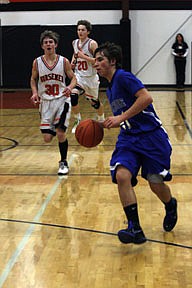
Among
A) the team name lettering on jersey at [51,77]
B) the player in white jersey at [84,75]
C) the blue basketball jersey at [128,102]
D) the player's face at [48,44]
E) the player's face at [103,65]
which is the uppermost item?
the player's face at [103,65]

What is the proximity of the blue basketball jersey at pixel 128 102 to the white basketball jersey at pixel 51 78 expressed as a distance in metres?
2.55

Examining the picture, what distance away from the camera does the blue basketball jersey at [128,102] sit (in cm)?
451

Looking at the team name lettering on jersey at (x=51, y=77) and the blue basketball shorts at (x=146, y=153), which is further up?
the team name lettering on jersey at (x=51, y=77)

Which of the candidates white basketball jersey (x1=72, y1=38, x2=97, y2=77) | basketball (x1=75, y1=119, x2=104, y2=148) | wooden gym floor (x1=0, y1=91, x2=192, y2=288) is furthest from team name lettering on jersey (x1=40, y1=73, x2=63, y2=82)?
white basketball jersey (x1=72, y1=38, x2=97, y2=77)

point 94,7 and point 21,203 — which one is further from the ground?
point 94,7

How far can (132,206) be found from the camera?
4.52 meters

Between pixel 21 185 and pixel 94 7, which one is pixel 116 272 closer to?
pixel 21 185

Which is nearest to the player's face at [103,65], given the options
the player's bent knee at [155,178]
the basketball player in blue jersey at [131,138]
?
the basketball player in blue jersey at [131,138]

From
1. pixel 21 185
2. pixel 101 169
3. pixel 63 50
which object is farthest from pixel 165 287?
pixel 63 50

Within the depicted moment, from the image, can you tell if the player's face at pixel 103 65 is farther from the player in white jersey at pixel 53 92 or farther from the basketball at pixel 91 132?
the player in white jersey at pixel 53 92

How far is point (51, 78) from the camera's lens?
714cm

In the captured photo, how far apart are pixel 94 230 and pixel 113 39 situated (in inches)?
583

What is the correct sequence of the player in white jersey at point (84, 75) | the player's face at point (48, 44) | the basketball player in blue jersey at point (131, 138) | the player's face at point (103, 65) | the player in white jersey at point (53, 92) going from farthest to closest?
the player in white jersey at point (84, 75)
the player in white jersey at point (53, 92)
the player's face at point (48, 44)
the player's face at point (103, 65)
the basketball player in blue jersey at point (131, 138)

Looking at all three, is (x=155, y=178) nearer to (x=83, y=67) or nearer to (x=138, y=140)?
(x=138, y=140)
